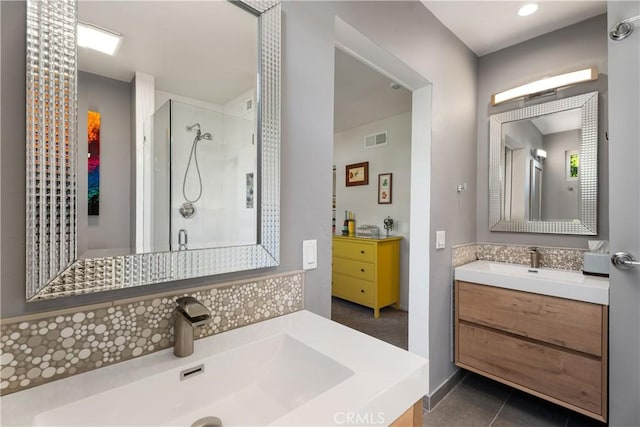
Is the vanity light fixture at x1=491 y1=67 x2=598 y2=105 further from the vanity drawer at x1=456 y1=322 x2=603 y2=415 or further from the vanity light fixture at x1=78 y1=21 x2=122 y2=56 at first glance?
the vanity light fixture at x1=78 y1=21 x2=122 y2=56

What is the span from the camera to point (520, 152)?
7.32 feet

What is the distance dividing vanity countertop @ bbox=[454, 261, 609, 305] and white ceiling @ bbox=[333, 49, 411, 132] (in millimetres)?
1847

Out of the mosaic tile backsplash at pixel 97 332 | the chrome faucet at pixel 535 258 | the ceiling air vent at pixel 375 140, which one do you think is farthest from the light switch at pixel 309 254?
the ceiling air vent at pixel 375 140

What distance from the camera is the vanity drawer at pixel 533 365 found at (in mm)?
1561

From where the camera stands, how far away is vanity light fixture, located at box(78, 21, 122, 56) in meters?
0.70

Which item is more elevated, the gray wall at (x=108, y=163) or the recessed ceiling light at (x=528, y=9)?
the recessed ceiling light at (x=528, y=9)

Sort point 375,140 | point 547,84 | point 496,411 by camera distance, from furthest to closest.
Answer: point 375,140 → point 547,84 → point 496,411

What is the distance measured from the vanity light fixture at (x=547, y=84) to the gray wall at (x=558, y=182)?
13.1 inches

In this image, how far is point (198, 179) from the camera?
3.03 ft

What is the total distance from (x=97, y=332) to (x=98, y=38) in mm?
742

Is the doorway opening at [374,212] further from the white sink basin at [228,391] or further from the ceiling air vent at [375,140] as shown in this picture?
the white sink basin at [228,391]

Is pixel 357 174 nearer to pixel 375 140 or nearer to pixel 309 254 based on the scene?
pixel 375 140

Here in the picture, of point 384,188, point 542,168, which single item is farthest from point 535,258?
point 384,188

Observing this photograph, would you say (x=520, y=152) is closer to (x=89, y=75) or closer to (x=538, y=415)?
(x=538, y=415)
